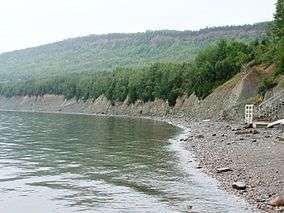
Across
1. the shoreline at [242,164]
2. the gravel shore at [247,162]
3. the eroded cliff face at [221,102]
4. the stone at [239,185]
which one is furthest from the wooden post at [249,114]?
the stone at [239,185]

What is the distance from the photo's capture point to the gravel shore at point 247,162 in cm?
2633

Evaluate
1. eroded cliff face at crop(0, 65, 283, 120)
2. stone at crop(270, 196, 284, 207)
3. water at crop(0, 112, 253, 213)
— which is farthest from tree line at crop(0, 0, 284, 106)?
stone at crop(270, 196, 284, 207)

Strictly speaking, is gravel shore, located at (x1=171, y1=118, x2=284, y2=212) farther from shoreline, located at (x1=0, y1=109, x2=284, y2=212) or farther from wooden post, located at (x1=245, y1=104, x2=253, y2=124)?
wooden post, located at (x1=245, y1=104, x2=253, y2=124)

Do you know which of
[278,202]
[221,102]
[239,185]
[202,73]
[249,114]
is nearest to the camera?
[278,202]

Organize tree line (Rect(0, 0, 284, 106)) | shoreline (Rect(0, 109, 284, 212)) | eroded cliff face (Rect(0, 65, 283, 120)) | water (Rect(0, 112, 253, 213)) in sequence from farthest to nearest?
tree line (Rect(0, 0, 284, 106))
eroded cliff face (Rect(0, 65, 283, 120))
shoreline (Rect(0, 109, 284, 212))
water (Rect(0, 112, 253, 213))

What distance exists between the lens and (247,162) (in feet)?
119

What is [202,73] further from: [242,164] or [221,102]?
[242,164]

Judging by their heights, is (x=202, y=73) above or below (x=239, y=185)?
above

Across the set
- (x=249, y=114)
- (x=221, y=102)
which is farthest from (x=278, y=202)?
(x=221, y=102)

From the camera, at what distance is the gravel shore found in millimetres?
26328

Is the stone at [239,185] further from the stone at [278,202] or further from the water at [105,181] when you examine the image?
the stone at [278,202]

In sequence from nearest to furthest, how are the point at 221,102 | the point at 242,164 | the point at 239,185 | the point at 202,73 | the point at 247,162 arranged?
the point at 239,185
the point at 242,164
the point at 247,162
the point at 221,102
the point at 202,73

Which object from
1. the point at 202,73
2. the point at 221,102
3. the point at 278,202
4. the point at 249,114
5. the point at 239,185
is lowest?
the point at 239,185

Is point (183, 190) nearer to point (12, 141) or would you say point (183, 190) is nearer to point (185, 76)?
point (12, 141)
